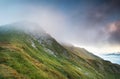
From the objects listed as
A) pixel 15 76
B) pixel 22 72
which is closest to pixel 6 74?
pixel 15 76

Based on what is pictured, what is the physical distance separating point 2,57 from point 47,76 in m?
38.9

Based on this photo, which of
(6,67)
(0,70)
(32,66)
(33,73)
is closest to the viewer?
(0,70)

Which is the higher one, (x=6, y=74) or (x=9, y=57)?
(x=9, y=57)

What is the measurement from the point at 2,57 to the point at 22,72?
78.3 ft

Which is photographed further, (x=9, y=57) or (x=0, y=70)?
(x=9, y=57)

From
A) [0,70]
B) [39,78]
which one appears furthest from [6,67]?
[39,78]

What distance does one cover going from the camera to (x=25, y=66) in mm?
194500

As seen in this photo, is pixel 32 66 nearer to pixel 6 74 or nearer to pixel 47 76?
pixel 47 76

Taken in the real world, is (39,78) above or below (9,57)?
Answer: below

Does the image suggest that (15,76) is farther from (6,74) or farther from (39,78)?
(39,78)

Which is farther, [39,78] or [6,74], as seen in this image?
[39,78]

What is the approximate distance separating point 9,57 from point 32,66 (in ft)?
65.4

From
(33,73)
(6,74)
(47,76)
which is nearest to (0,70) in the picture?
(6,74)

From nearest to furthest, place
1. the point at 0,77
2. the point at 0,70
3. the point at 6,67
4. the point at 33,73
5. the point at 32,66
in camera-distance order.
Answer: the point at 0,77 < the point at 0,70 < the point at 6,67 < the point at 33,73 < the point at 32,66
